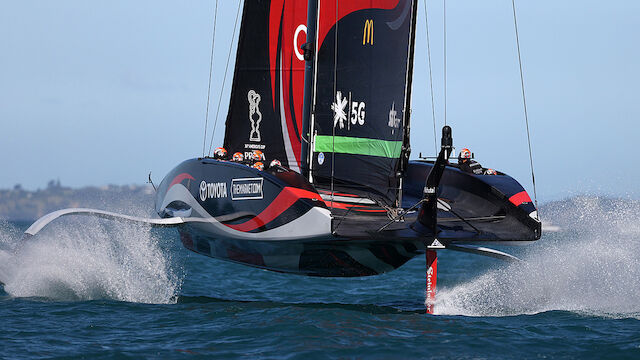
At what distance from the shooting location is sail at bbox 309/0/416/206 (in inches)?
323

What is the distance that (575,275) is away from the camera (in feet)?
28.2

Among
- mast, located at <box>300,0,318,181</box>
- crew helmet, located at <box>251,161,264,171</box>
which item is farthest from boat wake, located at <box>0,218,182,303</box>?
mast, located at <box>300,0,318,181</box>

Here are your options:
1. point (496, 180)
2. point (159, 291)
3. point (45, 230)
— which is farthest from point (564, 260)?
point (45, 230)

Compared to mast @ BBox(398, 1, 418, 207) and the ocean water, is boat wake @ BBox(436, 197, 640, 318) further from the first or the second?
mast @ BBox(398, 1, 418, 207)

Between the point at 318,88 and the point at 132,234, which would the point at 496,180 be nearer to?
the point at 318,88

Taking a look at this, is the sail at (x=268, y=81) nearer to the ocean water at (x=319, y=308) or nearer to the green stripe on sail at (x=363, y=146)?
the green stripe on sail at (x=363, y=146)

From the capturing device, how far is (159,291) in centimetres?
912

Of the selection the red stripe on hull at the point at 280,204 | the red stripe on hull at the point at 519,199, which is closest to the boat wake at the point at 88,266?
the red stripe on hull at the point at 280,204

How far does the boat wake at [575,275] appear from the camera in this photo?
8258mm

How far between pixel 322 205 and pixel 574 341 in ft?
7.70

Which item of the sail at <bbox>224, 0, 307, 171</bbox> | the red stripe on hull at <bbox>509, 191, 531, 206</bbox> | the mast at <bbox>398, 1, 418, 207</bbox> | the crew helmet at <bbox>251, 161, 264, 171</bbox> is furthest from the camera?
the sail at <bbox>224, 0, 307, 171</bbox>

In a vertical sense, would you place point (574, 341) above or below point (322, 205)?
below

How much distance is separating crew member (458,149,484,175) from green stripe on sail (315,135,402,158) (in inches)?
30.5

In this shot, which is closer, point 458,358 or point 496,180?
point 458,358
